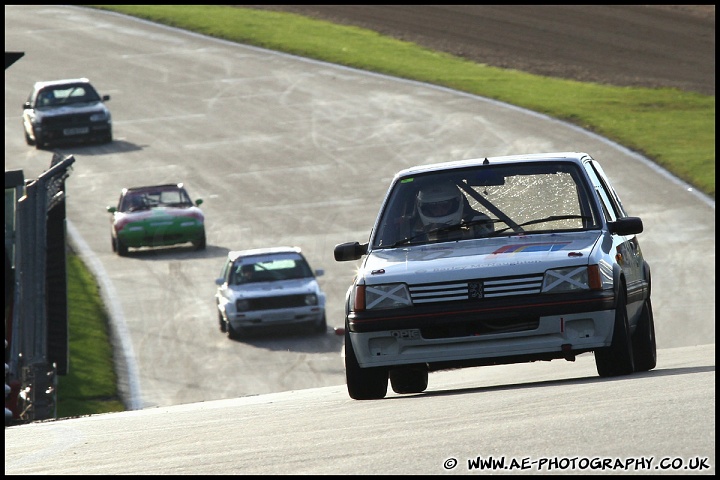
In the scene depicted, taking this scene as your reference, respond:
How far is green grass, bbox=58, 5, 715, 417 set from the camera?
23.1m

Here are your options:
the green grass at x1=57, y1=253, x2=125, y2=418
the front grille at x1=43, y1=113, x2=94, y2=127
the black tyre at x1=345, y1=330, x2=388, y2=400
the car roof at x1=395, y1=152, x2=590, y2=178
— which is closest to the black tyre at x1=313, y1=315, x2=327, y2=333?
the green grass at x1=57, y1=253, x2=125, y2=418

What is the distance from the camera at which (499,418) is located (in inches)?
302

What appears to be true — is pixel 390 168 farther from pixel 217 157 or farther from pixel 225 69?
pixel 225 69

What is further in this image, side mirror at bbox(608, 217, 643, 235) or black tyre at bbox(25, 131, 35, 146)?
black tyre at bbox(25, 131, 35, 146)

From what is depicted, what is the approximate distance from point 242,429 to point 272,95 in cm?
4347

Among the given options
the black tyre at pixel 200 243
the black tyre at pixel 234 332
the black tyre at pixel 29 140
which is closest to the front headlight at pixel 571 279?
the black tyre at pixel 234 332

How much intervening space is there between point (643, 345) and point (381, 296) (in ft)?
7.81

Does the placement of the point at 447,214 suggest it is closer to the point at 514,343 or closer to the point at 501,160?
the point at 501,160

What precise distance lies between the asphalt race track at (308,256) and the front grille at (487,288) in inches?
26.2

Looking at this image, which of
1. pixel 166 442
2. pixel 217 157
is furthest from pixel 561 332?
pixel 217 157

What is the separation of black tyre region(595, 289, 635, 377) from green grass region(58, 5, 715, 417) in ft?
35.3

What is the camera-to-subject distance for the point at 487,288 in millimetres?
9836

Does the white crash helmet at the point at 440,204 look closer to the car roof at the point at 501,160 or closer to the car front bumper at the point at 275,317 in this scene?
the car roof at the point at 501,160

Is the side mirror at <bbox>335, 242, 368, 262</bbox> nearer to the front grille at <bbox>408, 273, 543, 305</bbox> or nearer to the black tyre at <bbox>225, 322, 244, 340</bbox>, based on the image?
the front grille at <bbox>408, 273, 543, 305</bbox>
